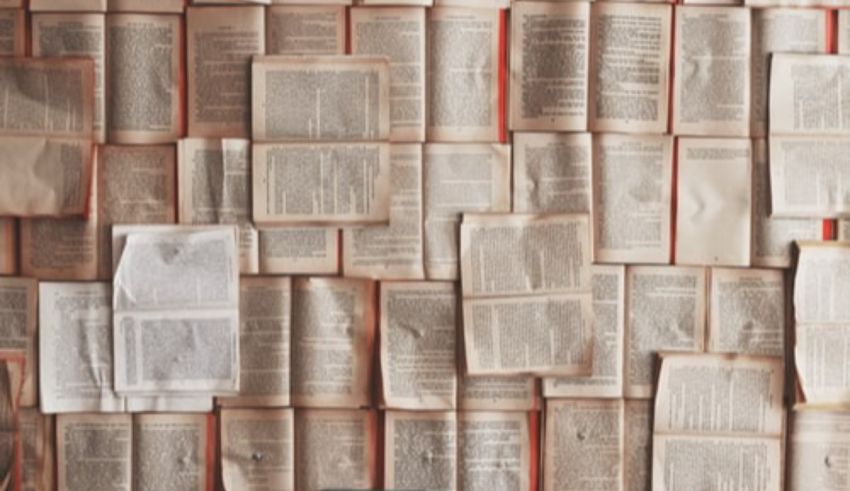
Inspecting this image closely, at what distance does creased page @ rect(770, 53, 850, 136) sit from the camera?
135 centimetres

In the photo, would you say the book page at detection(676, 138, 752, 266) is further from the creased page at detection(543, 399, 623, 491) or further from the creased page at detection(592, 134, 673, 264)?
the creased page at detection(543, 399, 623, 491)

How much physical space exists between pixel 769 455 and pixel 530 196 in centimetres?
47

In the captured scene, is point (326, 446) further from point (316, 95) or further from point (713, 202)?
point (713, 202)

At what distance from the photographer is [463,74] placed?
1.35m

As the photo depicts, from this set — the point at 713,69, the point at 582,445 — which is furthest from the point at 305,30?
the point at 582,445

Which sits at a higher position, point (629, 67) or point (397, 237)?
point (629, 67)

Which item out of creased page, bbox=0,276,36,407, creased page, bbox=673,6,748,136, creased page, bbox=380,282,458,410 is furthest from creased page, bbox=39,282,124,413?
creased page, bbox=673,6,748,136

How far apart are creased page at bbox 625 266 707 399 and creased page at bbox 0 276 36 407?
2.58 ft

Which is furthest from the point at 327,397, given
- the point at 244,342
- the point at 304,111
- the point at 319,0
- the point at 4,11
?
the point at 4,11

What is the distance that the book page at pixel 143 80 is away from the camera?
1348mm

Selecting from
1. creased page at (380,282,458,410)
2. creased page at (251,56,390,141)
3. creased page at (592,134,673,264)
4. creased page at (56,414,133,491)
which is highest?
creased page at (251,56,390,141)

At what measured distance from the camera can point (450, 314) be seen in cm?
Result: 136

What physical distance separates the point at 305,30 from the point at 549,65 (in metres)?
0.32

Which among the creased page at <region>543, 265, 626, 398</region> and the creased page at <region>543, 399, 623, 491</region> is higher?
the creased page at <region>543, 265, 626, 398</region>
